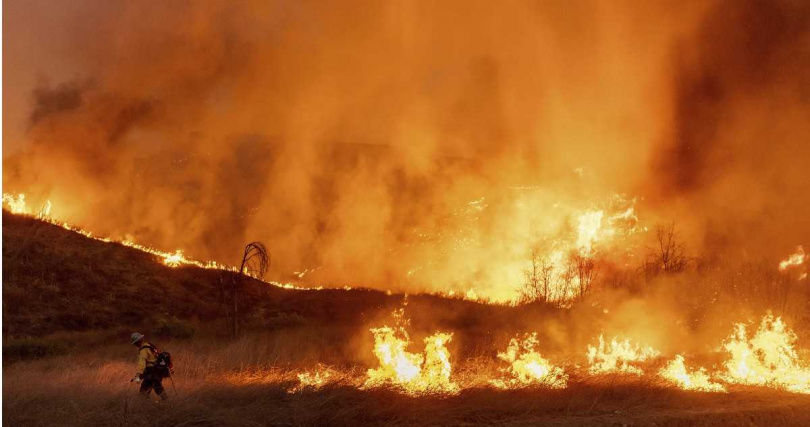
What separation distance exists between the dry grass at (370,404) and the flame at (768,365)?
123cm

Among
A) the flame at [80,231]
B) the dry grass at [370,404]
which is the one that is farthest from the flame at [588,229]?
the dry grass at [370,404]

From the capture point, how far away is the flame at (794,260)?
33.3m

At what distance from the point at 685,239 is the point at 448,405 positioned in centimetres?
3509

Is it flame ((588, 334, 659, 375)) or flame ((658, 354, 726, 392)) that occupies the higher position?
flame ((588, 334, 659, 375))

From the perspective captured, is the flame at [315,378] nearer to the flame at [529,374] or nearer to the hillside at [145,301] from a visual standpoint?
the flame at [529,374]

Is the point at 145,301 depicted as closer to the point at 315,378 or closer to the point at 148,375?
the point at 315,378

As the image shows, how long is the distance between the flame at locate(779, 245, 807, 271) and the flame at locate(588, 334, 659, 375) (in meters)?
19.7

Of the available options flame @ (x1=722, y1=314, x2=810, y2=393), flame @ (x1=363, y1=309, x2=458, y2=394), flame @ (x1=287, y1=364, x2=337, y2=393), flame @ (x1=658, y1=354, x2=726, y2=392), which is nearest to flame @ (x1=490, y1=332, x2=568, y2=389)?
flame @ (x1=363, y1=309, x2=458, y2=394)

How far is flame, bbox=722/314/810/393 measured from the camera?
13242 millimetres

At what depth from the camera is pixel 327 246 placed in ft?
181

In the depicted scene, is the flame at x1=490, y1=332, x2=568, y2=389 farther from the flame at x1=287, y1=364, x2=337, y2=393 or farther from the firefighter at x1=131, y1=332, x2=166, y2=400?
the firefighter at x1=131, y1=332, x2=166, y2=400

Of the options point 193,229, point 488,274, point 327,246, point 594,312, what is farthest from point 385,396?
point 193,229

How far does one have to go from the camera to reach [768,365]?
48.9 ft

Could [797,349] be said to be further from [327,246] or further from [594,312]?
[327,246]
